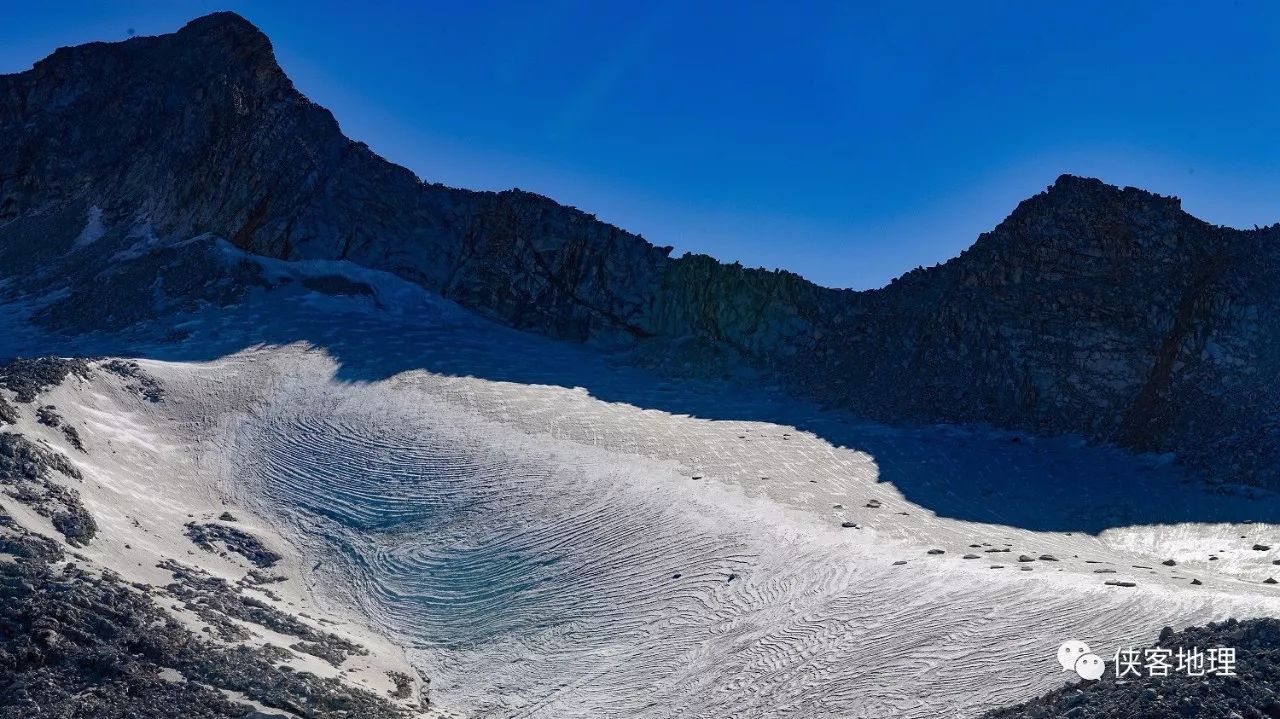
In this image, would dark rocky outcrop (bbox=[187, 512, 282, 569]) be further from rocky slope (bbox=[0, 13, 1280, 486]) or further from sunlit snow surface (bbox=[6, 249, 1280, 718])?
rocky slope (bbox=[0, 13, 1280, 486])

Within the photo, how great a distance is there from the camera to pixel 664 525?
87.2 feet

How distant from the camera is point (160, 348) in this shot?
129 feet

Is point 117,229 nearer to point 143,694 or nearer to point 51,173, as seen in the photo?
point 51,173

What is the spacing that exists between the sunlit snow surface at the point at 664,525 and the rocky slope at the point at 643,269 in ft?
8.12

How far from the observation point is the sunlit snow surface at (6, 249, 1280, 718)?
1891 cm

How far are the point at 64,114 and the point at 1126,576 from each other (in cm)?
5732

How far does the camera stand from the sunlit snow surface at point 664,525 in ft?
62.0

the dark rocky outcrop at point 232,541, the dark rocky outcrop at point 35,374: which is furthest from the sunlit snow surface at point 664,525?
the dark rocky outcrop at point 35,374

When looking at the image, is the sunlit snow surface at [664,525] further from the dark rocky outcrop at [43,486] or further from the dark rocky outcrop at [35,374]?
the dark rocky outcrop at [43,486]

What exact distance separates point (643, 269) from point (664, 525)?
25693 millimetres

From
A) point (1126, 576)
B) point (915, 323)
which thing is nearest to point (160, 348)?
point (915, 323)

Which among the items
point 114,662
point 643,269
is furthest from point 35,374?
point 643,269

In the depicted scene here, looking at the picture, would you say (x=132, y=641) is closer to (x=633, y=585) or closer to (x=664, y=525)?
(x=633, y=585)

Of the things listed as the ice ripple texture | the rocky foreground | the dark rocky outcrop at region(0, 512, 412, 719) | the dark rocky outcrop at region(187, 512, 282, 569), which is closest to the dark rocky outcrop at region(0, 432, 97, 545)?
the rocky foreground
